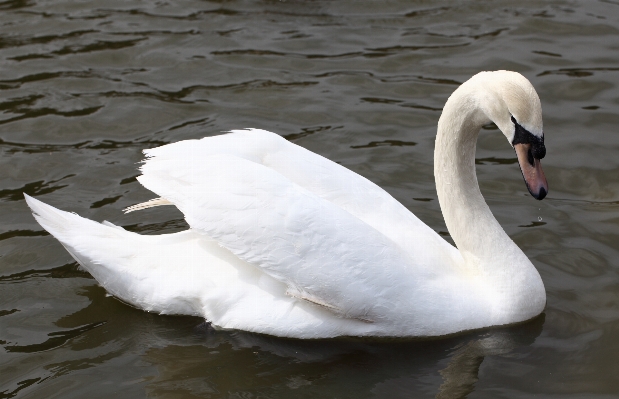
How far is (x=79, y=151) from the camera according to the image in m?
8.09

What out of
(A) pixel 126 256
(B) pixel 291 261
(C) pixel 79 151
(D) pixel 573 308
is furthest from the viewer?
(C) pixel 79 151

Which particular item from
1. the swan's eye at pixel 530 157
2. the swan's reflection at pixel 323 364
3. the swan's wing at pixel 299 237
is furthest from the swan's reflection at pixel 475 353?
the swan's eye at pixel 530 157

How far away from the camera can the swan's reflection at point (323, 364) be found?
5.36 metres

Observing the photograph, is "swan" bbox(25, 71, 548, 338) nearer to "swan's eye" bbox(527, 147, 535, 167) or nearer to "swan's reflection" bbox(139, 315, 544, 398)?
"swan's eye" bbox(527, 147, 535, 167)

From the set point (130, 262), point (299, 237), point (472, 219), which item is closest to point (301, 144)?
point (472, 219)

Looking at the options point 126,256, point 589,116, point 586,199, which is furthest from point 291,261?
point 589,116

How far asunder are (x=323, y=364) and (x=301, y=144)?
10.1ft

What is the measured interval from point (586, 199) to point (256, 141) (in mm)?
2978

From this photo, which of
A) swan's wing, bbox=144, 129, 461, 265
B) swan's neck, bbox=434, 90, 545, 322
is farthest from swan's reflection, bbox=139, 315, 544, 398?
swan's wing, bbox=144, 129, 461, 265

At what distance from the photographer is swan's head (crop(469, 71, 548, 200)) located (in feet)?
17.1

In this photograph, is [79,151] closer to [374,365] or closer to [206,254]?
[206,254]

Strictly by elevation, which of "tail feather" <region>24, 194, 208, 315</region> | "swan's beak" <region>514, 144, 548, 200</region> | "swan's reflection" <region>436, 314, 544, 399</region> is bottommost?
"swan's reflection" <region>436, 314, 544, 399</region>

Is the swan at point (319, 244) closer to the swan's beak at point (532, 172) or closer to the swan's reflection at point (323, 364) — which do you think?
the swan's beak at point (532, 172)

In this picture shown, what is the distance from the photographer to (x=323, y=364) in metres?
5.58
